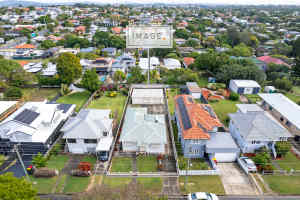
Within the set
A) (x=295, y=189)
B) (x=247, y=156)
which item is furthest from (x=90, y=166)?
(x=295, y=189)

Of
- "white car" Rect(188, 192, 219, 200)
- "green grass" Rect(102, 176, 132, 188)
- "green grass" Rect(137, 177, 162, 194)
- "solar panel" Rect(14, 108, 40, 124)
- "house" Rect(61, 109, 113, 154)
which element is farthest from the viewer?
"solar panel" Rect(14, 108, 40, 124)

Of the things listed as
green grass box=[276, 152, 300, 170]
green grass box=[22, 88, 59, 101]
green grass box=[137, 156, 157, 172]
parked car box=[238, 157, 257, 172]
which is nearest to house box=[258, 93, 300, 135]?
green grass box=[276, 152, 300, 170]

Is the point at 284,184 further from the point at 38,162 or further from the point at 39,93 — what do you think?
the point at 39,93

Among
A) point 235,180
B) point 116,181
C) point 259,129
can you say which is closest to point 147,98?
point 116,181

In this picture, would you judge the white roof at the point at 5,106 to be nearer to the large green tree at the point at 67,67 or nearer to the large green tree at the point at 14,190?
the large green tree at the point at 67,67

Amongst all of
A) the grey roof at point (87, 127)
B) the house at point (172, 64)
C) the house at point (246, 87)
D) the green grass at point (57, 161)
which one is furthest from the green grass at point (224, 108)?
the green grass at point (57, 161)

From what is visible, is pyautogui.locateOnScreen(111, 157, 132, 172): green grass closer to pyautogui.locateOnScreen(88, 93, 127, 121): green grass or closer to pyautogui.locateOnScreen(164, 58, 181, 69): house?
pyautogui.locateOnScreen(88, 93, 127, 121): green grass

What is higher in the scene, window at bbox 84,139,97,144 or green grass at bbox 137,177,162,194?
window at bbox 84,139,97,144
